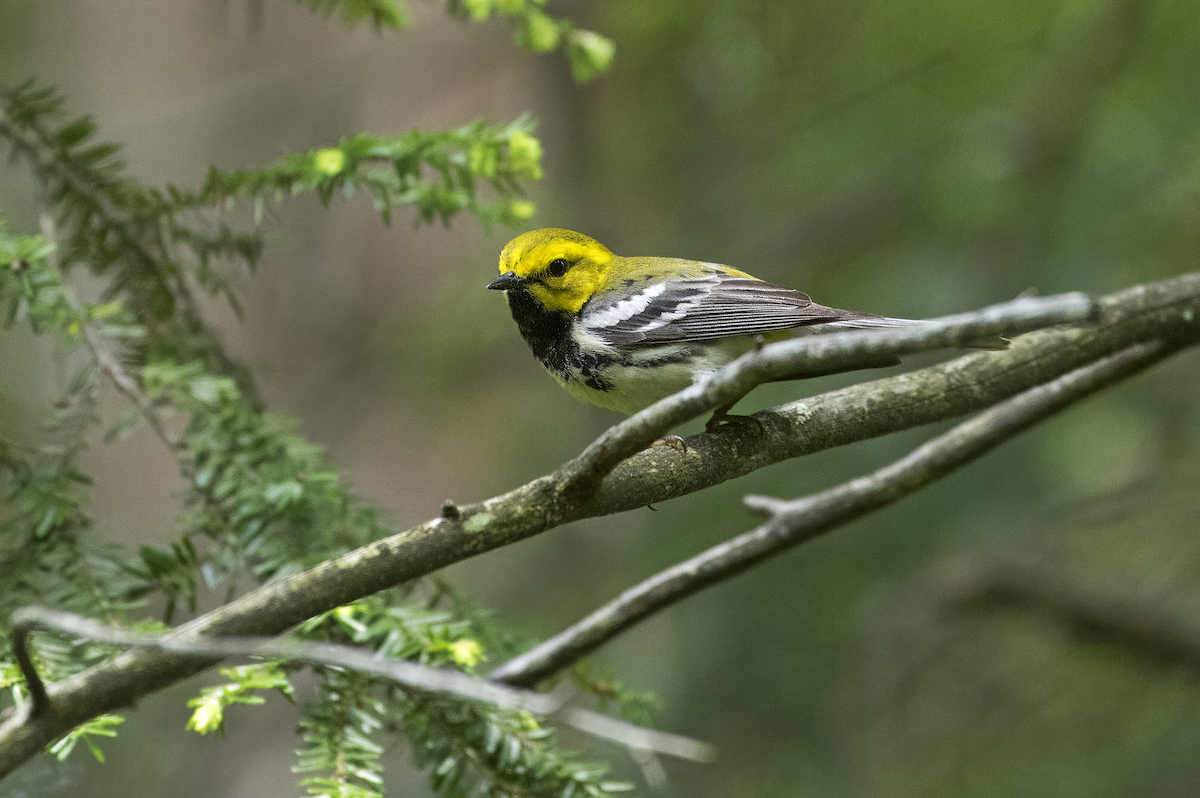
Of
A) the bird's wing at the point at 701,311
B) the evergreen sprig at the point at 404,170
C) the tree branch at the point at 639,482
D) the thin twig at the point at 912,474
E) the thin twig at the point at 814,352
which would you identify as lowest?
the thin twig at the point at 912,474

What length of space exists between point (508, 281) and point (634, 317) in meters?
0.31

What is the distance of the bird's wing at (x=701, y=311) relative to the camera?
2.02 metres

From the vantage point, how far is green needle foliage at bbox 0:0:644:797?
4.82ft

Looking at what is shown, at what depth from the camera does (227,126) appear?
16.0 ft

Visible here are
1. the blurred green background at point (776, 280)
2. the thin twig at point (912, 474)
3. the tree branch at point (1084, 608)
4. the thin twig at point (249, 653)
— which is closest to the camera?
the thin twig at point (249, 653)

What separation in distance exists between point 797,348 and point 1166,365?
323cm

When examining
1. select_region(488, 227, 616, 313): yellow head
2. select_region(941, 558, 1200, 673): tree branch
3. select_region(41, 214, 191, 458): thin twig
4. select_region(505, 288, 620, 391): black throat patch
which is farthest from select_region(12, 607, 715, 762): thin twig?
select_region(941, 558, 1200, 673): tree branch

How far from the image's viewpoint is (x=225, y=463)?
70.6 inches

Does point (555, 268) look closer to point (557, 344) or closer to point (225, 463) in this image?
point (557, 344)

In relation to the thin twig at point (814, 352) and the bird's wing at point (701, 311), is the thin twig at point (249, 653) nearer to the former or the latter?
the thin twig at point (814, 352)

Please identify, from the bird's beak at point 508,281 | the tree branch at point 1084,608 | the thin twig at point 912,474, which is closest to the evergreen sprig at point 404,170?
the bird's beak at point 508,281

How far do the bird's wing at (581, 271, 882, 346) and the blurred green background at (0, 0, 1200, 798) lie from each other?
0.77 meters

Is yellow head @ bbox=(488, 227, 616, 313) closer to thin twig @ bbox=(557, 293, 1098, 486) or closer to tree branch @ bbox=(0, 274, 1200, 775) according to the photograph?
tree branch @ bbox=(0, 274, 1200, 775)

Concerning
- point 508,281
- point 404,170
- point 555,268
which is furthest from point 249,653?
point 555,268
